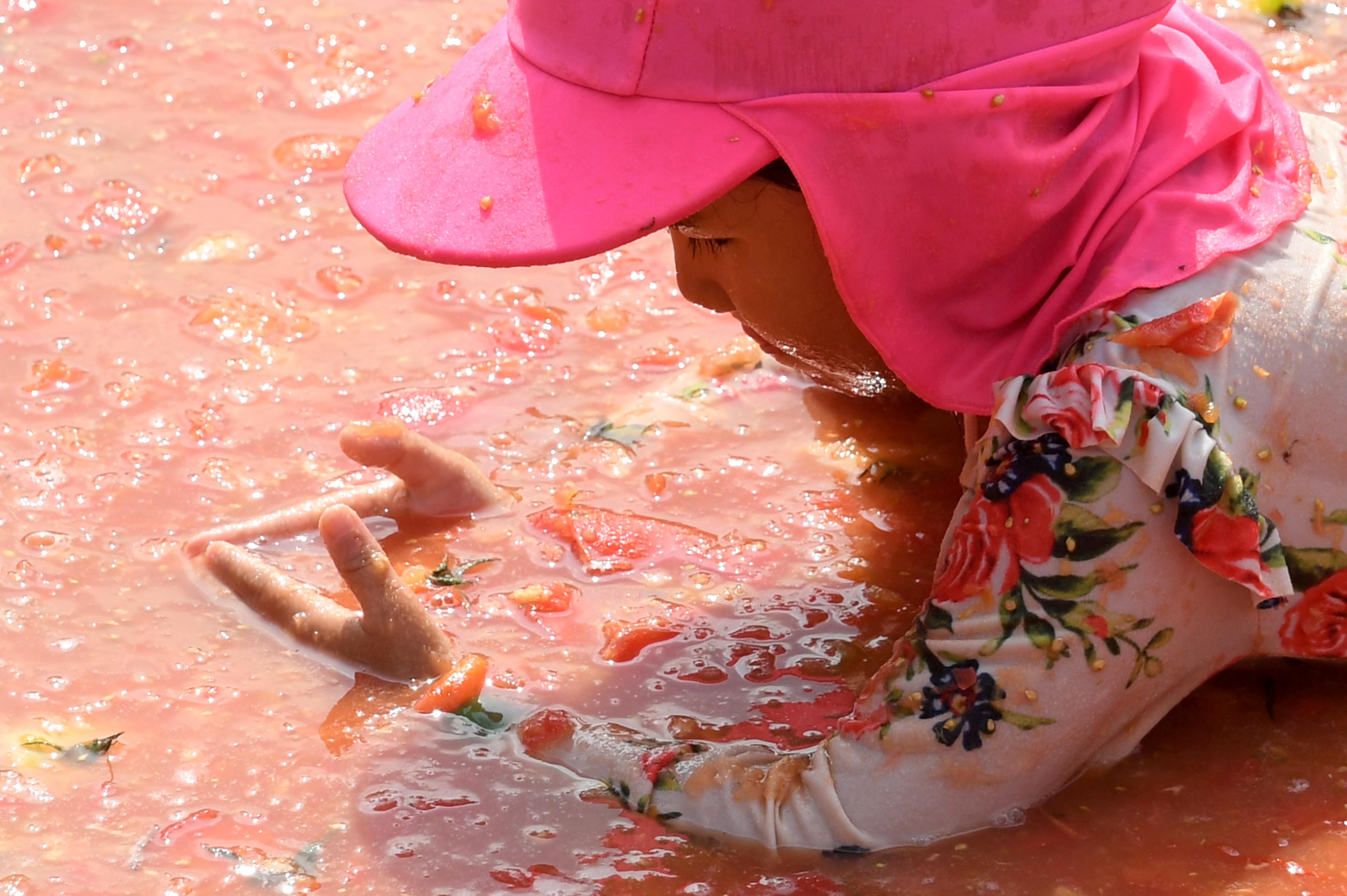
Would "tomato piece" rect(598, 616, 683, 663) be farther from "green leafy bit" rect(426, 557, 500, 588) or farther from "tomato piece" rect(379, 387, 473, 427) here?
"tomato piece" rect(379, 387, 473, 427)

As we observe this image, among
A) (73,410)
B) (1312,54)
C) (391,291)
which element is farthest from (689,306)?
(1312,54)

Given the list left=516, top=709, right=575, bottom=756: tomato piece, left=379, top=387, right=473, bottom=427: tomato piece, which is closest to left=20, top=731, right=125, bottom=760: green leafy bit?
left=516, top=709, right=575, bottom=756: tomato piece

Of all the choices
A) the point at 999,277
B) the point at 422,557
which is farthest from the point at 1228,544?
the point at 422,557

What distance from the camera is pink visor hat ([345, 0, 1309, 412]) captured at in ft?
5.17

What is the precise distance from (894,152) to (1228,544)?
21.6 inches

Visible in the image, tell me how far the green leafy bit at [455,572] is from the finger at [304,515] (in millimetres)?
155

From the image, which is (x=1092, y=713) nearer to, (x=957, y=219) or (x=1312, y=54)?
(x=957, y=219)

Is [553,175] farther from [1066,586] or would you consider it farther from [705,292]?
[1066,586]

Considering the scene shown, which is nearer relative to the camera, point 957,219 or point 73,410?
point 957,219

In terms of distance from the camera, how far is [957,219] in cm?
166

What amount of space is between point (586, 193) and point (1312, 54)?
247 cm

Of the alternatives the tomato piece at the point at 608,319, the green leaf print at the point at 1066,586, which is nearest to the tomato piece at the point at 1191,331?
the green leaf print at the point at 1066,586

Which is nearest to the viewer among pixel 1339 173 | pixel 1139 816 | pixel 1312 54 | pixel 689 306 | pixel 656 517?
pixel 1139 816

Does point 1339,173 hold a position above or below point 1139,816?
above
